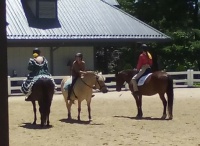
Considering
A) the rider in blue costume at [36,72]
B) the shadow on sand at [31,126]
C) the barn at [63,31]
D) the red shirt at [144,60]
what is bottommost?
the shadow on sand at [31,126]

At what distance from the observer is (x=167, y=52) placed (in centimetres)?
3925

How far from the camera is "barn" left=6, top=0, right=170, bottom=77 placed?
30562 millimetres

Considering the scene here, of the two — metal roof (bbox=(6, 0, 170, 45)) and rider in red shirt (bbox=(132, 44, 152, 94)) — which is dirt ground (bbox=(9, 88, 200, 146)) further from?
metal roof (bbox=(6, 0, 170, 45))

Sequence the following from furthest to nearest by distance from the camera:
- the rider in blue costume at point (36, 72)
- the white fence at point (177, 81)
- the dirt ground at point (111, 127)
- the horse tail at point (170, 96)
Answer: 1. the white fence at point (177, 81)
2. the horse tail at point (170, 96)
3. the rider in blue costume at point (36, 72)
4. the dirt ground at point (111, 127)

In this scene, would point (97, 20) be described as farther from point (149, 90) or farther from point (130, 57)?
point (149, 90)

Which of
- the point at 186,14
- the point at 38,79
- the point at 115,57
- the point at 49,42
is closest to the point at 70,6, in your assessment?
the point at 49,42

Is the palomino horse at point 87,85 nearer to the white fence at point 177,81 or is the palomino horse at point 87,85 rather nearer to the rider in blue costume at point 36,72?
the rider in blue costume at point 36,72

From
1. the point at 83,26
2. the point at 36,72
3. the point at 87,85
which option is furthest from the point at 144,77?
the point at 83,26

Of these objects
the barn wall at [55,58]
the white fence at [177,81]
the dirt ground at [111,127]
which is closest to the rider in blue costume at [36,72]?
the dirt ground at [111,127]

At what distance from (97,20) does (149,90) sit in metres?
18.2

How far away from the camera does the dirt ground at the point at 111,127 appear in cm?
1052

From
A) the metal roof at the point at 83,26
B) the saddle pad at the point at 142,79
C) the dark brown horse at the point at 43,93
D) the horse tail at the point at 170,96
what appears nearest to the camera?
the dark brown horse at the point at 43,93

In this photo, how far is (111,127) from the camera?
13.0m

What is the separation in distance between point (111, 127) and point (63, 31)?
62.3 ft
